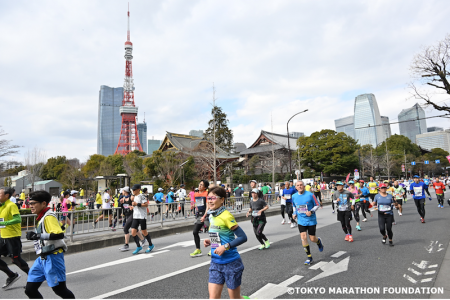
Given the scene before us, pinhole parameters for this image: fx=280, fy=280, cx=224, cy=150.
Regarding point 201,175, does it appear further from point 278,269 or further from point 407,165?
point 407,165

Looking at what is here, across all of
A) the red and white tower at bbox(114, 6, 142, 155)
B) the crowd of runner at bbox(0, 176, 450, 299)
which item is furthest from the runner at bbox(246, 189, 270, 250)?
the red and white tower at bbox(114, 6, 142, 155)

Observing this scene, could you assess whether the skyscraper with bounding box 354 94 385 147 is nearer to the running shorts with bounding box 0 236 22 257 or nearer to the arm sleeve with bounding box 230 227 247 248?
the arm sleeve with bounding box 230 227 247 248

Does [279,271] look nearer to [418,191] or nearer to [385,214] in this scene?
[385,214]

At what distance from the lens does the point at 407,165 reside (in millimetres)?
60031

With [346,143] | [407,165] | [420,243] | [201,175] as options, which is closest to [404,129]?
[407,165]

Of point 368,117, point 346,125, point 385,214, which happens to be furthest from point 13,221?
point 346,125

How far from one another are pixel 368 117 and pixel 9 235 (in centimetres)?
13554

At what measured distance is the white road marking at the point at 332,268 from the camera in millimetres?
5188

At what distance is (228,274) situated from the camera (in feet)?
10.1

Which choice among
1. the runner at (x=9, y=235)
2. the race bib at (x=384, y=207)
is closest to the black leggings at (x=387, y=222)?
the race bib at (x=384, y=207)

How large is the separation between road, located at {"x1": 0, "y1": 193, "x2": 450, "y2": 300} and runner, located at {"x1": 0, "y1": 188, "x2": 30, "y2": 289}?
13.5 inches

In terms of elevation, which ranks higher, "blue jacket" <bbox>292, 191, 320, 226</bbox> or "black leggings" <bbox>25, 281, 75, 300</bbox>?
"blue jacket" <bbox>292, 191, 320, 226</bbox>

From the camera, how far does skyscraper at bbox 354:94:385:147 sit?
11882cm

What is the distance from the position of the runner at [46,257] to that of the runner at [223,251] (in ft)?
6.13
